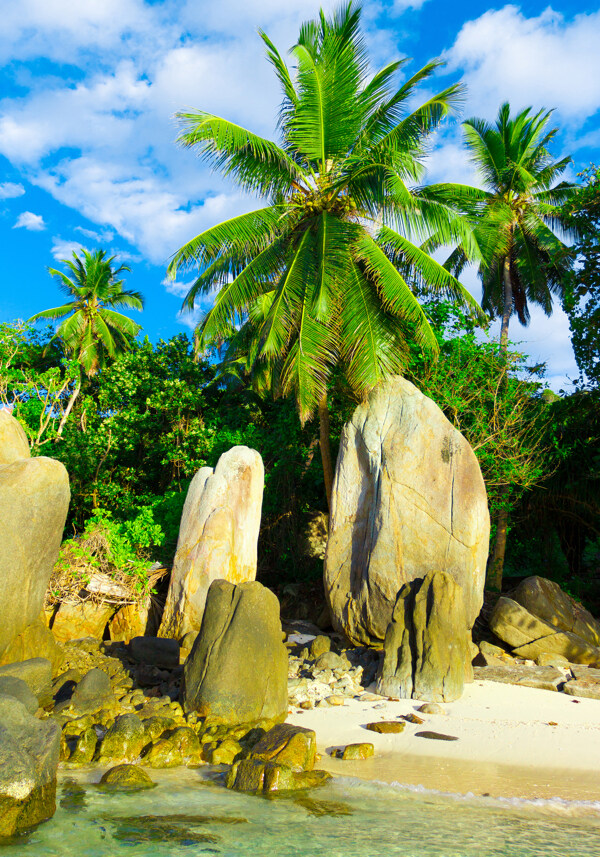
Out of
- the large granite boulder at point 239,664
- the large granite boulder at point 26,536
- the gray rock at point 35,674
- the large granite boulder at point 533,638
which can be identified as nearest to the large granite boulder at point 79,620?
the large granite boulder at point 26,536

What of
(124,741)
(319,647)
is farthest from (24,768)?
(319,647)

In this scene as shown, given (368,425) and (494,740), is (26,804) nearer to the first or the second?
(494,740)

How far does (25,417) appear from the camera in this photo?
61.7ft

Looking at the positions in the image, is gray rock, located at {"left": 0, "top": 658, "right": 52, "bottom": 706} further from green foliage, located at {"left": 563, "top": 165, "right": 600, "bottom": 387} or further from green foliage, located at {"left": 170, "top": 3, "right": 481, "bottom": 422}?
green foliage, located at {"left": 563, "top": 165, "right": 600, "bottom": 387}

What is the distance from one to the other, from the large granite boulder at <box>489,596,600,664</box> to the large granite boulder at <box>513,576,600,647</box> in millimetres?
544

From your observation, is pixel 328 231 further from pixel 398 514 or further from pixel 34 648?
pixel 34 648

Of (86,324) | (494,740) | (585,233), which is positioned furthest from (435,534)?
(86,324)

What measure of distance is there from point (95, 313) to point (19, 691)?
68.1ft

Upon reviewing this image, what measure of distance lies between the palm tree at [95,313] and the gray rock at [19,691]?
1881cm

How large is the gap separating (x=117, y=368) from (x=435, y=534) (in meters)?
10.8

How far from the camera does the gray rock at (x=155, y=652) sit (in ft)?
33.6

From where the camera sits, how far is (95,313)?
25703 mm

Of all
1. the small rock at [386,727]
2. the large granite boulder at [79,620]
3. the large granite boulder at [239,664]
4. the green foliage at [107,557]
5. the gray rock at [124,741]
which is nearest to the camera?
the gray rock at [124,741]

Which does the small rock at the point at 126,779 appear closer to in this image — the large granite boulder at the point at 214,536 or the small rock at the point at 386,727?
Answer: the small rock at the point at 386,727
